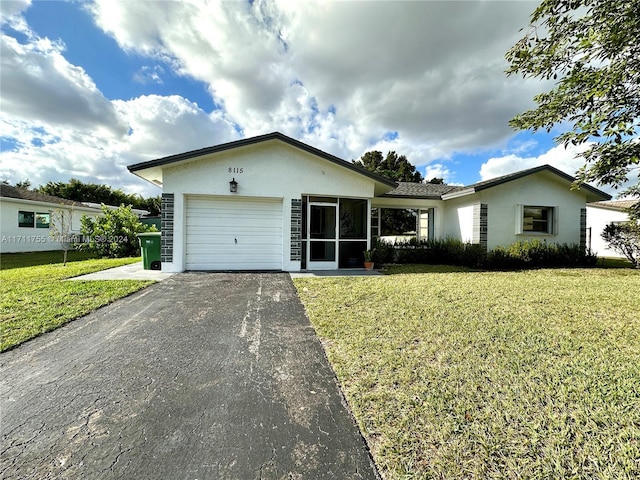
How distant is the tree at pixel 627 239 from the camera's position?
36.5ft

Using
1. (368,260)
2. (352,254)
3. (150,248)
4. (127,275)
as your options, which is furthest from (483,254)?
(127,275)

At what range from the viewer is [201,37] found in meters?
9.09

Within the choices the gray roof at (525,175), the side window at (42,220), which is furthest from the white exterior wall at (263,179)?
the side window at (42,220)

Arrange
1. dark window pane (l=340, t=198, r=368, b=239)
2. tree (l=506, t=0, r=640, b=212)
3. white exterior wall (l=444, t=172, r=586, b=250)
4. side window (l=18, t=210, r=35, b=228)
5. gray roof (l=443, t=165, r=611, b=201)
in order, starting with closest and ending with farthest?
tree (l=506, t=0, r=640, b=212) < dark window pane (l=340, t=198, r=368, b=239) < gray roof (l=443, t=165, r=611, b=201) < white exterior wall (l=444, t=172, r=586, b=250) < side window (l=18, t=210, r=35, b=228)

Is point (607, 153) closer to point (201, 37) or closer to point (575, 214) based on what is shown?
point (575, 214)

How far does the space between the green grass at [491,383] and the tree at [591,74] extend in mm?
2948

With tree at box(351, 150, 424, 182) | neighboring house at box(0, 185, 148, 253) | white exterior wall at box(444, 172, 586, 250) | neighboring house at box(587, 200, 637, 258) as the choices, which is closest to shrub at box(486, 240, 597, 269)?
white exterior wall at box(444, 172, 586, 250)

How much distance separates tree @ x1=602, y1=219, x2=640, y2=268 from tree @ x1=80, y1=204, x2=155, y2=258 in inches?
859

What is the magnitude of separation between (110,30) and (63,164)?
35.4 meters

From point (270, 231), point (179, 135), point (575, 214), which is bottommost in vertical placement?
point (270, 231)

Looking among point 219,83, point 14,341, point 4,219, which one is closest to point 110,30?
point 219,83

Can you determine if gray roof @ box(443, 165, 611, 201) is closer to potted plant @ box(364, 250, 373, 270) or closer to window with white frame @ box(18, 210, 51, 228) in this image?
potted plant @ box(364, 250, 373, 270)

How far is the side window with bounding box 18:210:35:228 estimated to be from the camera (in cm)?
1631

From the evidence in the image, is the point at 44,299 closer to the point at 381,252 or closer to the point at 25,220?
the point at 381,252
